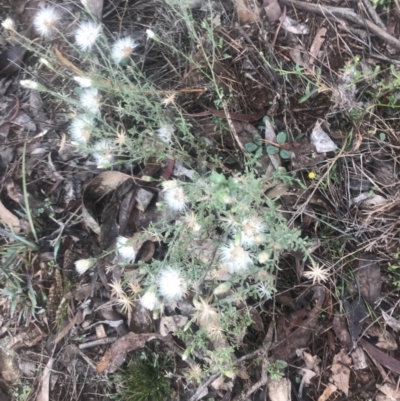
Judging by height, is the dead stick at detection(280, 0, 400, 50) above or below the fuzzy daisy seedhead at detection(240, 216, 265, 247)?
above

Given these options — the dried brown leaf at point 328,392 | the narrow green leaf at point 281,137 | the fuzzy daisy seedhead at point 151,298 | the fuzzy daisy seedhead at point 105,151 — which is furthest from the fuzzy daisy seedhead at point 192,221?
the dried brown leaf at point 328,392

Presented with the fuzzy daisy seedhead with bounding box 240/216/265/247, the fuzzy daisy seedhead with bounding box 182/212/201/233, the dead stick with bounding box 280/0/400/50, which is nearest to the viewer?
the fuzzy daisy seedhead with bounding box 240/216/265/247

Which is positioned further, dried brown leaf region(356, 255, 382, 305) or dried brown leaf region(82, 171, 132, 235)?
dried brown leaf region(82, 171, 132, 235)

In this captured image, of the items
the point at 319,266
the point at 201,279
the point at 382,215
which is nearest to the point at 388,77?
the point at 382,215

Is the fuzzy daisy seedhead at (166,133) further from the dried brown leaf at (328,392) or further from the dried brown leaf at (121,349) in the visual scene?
the dried brown leaf at (328,392)

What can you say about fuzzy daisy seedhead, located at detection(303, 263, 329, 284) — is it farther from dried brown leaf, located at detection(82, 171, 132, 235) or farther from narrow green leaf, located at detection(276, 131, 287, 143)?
dried brown leaf, located at detection(82, 171, 132, 235)

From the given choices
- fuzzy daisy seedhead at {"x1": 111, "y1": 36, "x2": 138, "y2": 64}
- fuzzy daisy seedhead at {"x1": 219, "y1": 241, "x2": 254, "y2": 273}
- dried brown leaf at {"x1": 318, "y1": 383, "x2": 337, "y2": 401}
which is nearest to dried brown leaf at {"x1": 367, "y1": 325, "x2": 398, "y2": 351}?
dried brown leaf at {"x1": 318, "y1": 383, "x2": 337, "y2": 401}

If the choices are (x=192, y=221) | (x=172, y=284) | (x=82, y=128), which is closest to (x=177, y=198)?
(x=192, y=221)

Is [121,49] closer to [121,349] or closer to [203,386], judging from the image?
[121,349]

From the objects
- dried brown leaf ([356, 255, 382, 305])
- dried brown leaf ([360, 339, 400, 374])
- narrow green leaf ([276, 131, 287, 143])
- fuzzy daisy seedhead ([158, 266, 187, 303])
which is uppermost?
narrow green leaf ([276, 131, 287, 143])
